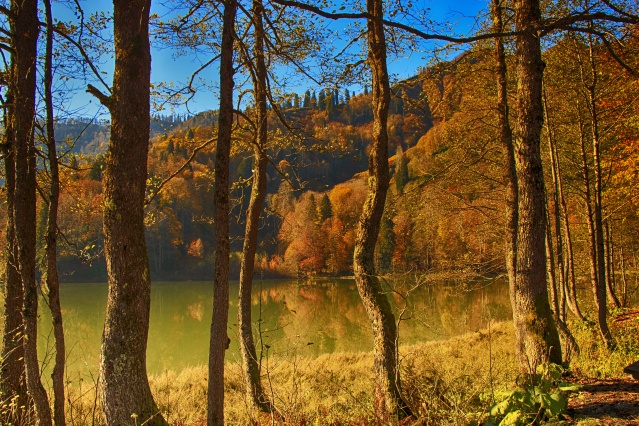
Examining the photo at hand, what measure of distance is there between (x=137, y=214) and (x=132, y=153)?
1.75 feet

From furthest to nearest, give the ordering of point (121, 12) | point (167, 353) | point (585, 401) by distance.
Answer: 1. point (167, 353)
2. point (121, 12)
3. point (585, 401)

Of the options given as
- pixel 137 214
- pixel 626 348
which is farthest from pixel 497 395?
pixel 626 348

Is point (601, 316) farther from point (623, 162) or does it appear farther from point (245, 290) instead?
point (245, 290)

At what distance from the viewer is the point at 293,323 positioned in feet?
63.3

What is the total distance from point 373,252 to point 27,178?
370cm

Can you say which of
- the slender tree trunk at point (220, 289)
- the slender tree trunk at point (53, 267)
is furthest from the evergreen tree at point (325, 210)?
the slender tree trunk at point (220, 289)

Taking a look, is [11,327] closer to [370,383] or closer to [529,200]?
[370,383]

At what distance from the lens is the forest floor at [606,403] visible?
9.48 ft

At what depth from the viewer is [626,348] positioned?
21.0 feet

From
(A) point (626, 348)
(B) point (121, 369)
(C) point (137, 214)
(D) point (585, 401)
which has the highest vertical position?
(C) point (137, 214)

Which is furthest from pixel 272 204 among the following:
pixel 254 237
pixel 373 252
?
pixel 373 252

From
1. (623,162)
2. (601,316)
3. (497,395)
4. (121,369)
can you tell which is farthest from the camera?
(623,162)

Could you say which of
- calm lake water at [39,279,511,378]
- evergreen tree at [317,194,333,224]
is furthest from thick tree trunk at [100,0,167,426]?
evergreen tree at [317,194,333,224]

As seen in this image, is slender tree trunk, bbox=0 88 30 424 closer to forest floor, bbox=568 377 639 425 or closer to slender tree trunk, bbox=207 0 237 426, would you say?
slender tree trunk, bbox=207 0 237 426
